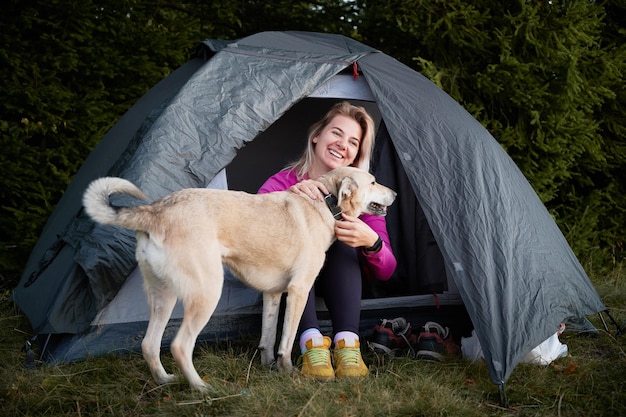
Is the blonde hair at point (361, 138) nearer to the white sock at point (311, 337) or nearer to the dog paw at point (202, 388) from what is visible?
the white sock at point (311, 337)

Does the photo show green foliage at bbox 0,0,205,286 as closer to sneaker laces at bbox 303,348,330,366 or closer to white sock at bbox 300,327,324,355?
white sock at bbox 300,327,324,355

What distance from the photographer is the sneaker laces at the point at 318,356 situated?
11.3ft

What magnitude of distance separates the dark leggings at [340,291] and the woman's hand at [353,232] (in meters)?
0.12

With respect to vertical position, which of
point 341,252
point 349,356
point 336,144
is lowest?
point 349,356

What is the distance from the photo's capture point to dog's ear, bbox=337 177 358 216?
12.1ft

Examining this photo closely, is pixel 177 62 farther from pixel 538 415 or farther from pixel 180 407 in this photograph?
pixel 538 415

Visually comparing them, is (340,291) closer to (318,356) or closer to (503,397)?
(318,356)

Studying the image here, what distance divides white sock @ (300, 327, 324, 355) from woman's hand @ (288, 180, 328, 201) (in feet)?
2.32

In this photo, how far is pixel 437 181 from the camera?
392 cm

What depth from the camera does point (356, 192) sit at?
12.4ft

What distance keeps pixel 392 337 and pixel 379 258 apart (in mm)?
482

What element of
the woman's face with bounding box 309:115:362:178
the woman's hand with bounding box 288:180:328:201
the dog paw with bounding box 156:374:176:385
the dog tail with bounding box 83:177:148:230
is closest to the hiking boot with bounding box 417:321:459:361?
the woman's hand with bounding box 288:180:328:201

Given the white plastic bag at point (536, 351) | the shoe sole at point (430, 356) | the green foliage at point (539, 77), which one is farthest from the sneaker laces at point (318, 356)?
the green foliage at point (539, 77)

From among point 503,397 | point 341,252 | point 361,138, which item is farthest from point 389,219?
point 503,397
